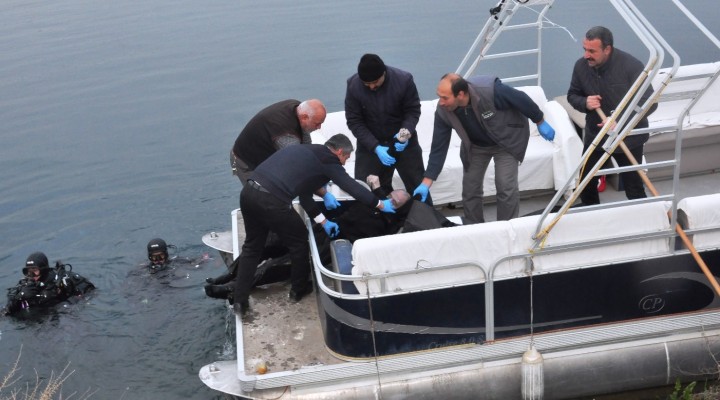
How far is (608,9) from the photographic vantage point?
17984 millimetres

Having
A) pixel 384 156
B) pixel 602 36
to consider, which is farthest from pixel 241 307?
pixel 602 36

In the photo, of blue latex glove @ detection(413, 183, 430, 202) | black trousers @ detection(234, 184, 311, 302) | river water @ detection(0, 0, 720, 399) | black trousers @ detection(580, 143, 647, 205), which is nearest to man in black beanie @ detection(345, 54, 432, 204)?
blue latex glove @ detection(413, 183, 430, 202)

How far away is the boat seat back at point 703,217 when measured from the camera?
20.2 feet

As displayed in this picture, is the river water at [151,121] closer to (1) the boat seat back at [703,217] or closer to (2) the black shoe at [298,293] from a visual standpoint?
(2) the black shoe at [298,293]

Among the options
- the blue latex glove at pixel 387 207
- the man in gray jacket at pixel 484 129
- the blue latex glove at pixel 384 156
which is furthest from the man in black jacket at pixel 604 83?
the blue latex glove at pixel 387 207

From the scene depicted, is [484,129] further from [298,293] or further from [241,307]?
[241,307]

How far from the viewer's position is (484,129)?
22.3 feet

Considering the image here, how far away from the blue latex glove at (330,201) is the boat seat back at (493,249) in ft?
3.35

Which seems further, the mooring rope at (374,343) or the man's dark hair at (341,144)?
the man's dark hair at (341,144)

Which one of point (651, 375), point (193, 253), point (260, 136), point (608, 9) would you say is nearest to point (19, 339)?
point (193, 253)

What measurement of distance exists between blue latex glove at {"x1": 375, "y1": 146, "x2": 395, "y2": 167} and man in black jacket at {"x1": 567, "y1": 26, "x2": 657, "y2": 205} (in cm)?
158

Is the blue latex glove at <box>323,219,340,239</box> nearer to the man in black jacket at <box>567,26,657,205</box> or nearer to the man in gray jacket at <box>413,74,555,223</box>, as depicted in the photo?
the man in gray jacket at <box>413,74,555,223</box>

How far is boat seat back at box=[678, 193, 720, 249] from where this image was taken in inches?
242

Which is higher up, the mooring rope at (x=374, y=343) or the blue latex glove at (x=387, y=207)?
the blue latex glove at (x=387, y=207)
